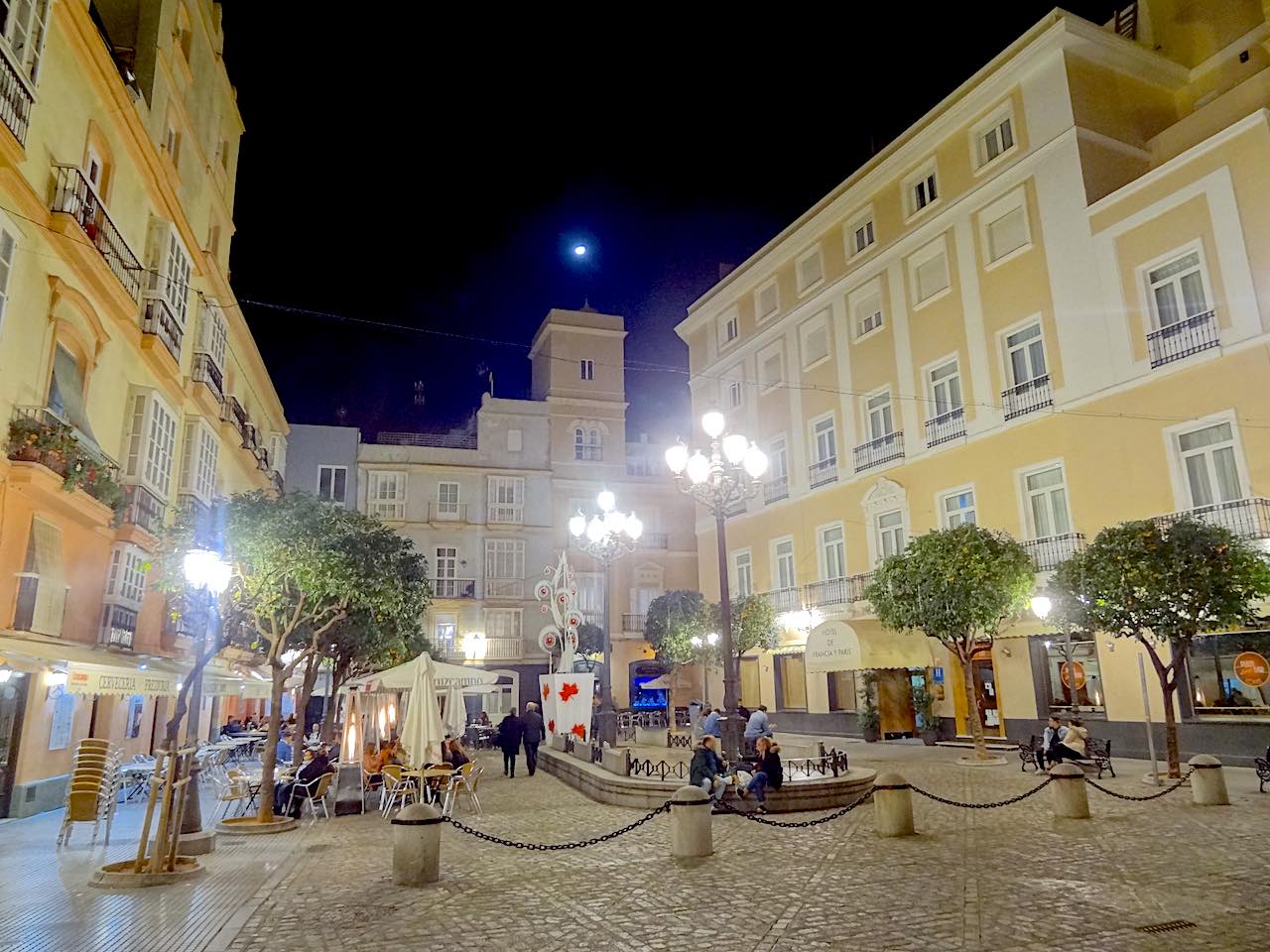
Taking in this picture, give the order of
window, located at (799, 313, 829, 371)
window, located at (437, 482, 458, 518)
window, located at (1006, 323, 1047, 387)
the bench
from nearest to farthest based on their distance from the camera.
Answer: the bench < window, located at (1006, 323, 1047, 387) < window, located at (799, 313, 829, 371) < window, located at (437, 482, 458, 518)

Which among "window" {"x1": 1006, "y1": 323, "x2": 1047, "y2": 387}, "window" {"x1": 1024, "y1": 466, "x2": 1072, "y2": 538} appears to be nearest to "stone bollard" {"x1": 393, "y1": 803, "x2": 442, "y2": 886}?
"window" {"x1": 1024, "y1": 466, "x2": 1072, "y2": 538}

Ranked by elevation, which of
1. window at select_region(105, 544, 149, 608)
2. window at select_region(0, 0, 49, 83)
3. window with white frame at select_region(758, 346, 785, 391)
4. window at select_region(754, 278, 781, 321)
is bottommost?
window at select_region(105, 544, 149, 608)

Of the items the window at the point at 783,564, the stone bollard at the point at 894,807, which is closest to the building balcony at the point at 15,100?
the stone bollard at the point at 894,807

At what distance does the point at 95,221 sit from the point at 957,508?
19.7 metres

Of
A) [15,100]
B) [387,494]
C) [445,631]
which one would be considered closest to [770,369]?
[445,631]

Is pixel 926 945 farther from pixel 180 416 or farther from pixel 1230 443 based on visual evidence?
pixel 180 416

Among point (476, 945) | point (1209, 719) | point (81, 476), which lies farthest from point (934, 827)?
point (81, 476)

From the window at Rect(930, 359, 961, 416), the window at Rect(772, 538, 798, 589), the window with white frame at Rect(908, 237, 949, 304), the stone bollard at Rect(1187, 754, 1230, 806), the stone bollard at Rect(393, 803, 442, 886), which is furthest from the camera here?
the window at Rect(772, 538, 798, 589)

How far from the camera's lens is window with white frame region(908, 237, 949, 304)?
2364 cm

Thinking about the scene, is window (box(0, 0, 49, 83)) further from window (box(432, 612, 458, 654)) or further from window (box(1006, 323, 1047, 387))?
window (box(432, 612, 458, 654))

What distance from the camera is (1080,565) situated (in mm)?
15094

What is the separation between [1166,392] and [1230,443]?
1.65 m

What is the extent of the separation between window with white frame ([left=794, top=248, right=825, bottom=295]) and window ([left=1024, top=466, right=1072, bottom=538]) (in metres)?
10.6

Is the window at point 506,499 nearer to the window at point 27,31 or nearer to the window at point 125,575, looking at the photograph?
the window at point 125,575
